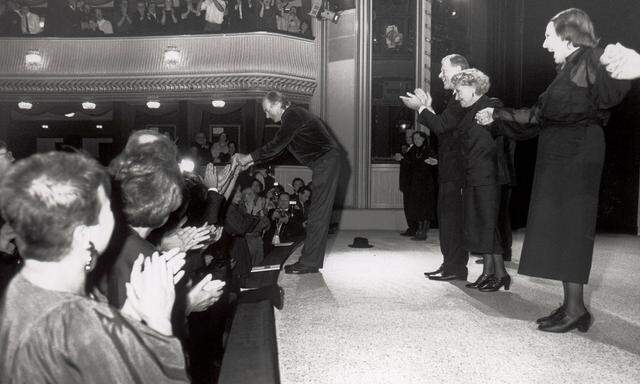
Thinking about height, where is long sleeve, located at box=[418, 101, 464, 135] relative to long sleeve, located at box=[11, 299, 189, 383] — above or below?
above

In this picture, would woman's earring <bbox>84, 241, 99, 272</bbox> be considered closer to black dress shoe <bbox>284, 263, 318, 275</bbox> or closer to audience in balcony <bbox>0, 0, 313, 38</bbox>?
black dress shoe <bbox>284, 263, 318, 275</bbox>

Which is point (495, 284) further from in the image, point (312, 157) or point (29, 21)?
point (29, 21)

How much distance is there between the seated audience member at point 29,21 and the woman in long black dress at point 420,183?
394 inches

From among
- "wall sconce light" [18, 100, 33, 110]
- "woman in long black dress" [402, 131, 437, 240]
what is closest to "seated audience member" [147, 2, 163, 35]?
"wall sconce light" [18, 100, 33, 110]

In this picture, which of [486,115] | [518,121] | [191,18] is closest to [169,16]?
[191,18]

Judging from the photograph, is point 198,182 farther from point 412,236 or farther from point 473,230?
point 412,236

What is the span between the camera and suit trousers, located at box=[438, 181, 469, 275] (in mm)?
4652

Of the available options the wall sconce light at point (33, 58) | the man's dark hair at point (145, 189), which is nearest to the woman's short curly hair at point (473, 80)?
the man's dark hair at point (145, 189)

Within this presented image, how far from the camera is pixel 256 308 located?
3.60 m

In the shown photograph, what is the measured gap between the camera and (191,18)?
13.4 meters

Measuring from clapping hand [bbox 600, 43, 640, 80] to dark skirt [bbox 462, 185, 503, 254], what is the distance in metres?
1.62

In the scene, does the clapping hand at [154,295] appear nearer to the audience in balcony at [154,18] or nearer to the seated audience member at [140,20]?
the audience in balcony at [154,18]

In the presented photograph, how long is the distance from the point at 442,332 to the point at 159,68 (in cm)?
1136

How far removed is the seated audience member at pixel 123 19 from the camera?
1371 centimetres
